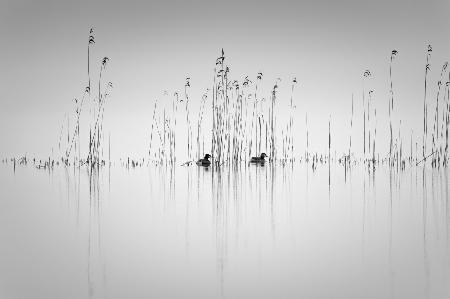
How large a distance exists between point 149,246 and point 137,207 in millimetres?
2100

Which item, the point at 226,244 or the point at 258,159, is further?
the point at 258,159

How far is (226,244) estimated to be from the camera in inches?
159

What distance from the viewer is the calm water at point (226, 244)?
3.12 m

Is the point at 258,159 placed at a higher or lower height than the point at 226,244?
higher

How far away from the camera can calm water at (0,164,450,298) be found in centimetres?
312

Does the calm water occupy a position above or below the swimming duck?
below

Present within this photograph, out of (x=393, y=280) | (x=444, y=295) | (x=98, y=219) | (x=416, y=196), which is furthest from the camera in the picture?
(x=416, y=196)

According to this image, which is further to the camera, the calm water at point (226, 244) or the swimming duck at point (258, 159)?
the swimming duck at point (258, 159)

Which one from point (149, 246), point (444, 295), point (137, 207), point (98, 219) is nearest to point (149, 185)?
point (137, 207)

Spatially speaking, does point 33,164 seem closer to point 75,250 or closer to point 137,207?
point 137,207

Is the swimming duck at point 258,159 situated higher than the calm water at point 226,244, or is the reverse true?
the swimming duck at point 258,159

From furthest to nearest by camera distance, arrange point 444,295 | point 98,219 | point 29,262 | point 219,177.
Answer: point 219,177 → point 98,219 → point 29,262 → point 444,295

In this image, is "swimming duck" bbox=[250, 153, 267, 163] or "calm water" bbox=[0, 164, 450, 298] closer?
"calm water" bbox=[0, 164, 450, 298]

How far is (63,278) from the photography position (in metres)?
3.27
